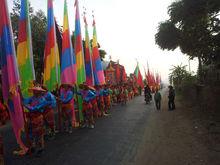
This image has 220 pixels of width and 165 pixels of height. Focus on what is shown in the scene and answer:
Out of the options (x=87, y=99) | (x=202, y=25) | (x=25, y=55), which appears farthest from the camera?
(x=202, y=25)

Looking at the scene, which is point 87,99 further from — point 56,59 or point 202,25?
point 202,25

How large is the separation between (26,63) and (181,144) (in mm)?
5311

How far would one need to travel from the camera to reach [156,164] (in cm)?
873

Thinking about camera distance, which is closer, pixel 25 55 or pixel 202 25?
pixel 25 55

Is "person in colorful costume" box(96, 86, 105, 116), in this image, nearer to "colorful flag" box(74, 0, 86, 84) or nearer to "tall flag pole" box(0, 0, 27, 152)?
"colorful flag" box(74, 0, 86, 84)

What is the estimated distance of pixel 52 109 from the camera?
1250 centimetres

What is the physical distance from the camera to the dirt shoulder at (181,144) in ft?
30.3

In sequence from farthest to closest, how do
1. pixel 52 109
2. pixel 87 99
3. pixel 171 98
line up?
pixel 171 98 < pixel 87 99 < pixel 52 109

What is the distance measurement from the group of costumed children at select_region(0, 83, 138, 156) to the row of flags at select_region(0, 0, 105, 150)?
0.35m

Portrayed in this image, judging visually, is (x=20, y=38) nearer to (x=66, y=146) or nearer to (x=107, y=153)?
(x=66, y=146)

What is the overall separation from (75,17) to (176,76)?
4069cm

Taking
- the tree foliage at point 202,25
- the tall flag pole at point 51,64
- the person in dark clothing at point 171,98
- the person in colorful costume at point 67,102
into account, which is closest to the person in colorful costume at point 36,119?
the person in colorful costume at point 67,102

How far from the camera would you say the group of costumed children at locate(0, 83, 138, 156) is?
10.1 meters

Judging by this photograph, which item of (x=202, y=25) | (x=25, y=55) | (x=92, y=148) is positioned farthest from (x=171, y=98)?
(x=92, y=148)
